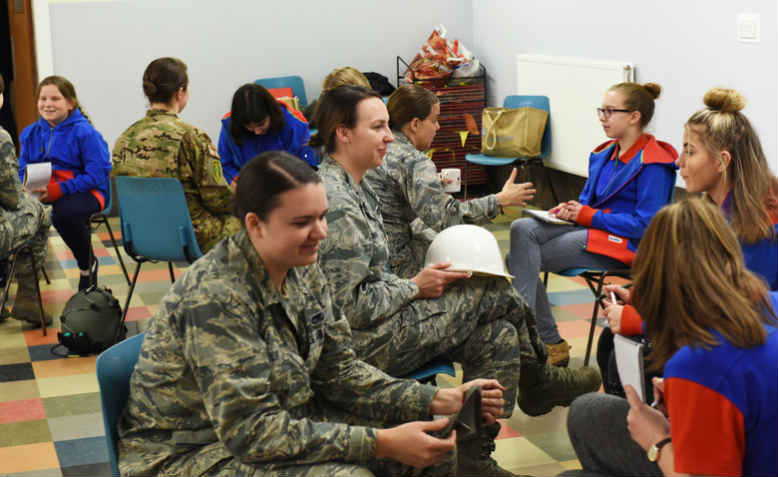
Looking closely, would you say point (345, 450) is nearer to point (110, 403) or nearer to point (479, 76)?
point (110, 403)

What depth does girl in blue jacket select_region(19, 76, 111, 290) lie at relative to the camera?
517 cm

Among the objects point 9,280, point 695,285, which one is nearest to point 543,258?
point 695,285

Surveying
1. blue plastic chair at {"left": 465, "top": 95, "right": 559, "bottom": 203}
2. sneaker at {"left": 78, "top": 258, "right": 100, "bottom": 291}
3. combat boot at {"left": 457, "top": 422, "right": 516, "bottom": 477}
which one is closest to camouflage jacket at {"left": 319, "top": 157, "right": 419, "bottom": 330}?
combat boot at {"left": 457, "top": 422, "right": 516, "bottom": 477}

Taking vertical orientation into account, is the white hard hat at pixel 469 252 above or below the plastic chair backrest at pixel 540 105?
below

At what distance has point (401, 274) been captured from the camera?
359cm

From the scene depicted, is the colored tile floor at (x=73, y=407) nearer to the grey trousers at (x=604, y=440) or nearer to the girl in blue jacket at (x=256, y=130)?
the grey trousers at (x=604, y=440)

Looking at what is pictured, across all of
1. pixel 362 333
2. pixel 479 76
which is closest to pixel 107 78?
pixel 479 76

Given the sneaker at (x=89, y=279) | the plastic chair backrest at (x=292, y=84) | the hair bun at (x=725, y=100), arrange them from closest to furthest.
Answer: the hair bun at (x=725, y=100) < the sneaker at (x=89, y=279) < the plastic chair backrest at (x=292, y=84)

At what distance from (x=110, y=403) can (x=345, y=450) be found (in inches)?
21.2

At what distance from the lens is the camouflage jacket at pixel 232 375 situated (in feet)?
6.23

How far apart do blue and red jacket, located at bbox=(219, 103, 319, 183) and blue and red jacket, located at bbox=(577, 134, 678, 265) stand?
1778 mm

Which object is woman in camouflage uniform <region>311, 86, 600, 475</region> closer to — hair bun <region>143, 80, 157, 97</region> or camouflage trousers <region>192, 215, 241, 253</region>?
camouflage trousers <region>192, 215, 241, 253</region>

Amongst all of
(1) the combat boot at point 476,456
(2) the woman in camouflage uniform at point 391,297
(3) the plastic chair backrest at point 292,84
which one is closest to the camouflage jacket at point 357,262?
(2) the woman in camouflage uniform at point 391,297

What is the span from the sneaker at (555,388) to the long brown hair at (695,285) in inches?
59.3
